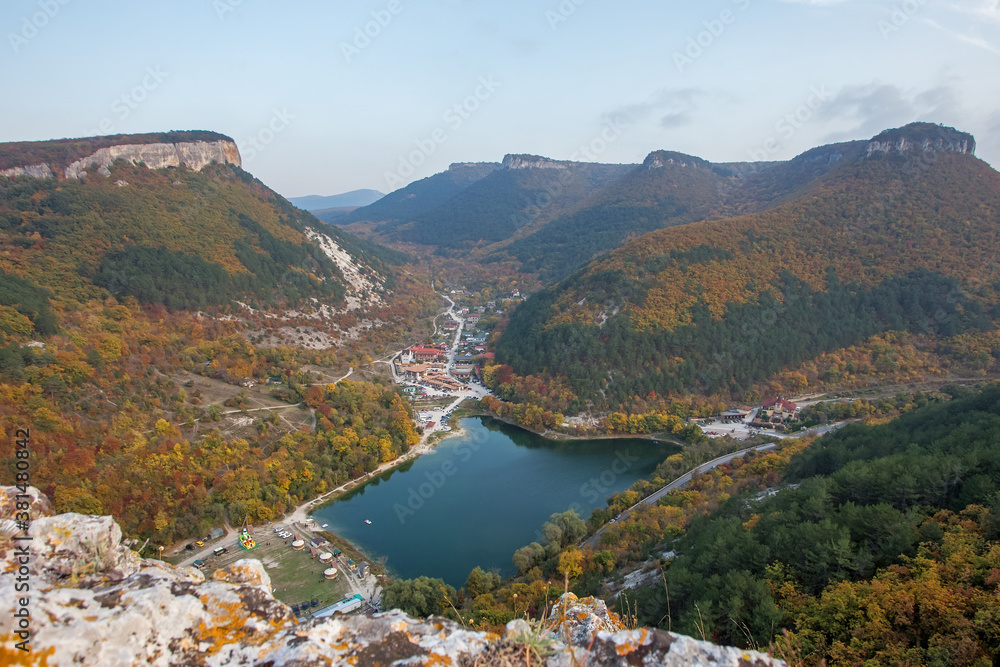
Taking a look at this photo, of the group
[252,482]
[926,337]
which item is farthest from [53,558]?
[926,337]

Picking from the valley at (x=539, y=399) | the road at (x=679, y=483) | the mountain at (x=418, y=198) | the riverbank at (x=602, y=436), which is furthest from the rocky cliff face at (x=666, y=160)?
the road at (x=679, y=483)

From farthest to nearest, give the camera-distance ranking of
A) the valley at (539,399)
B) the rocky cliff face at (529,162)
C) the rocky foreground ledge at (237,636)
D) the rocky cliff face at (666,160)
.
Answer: the rocky cliff face at (529,162) < the rocky cliff face at (666,160) < the valley at (539,399) < the rocky foreground ledge at (237,636)

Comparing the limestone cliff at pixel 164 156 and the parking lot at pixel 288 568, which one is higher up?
the limestone cliff at pixel 164 156

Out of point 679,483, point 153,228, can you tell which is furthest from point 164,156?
point 679,483

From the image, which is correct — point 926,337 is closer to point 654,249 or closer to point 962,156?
point 654,249

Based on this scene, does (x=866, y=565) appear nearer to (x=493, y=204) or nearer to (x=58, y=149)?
(x=58, y=149)

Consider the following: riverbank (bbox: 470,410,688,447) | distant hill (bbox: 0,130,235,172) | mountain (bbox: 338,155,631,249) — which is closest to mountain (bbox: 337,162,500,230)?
mountain (bbox: 338,155,631,249)

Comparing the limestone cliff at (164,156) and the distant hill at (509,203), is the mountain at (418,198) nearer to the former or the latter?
the distant hill at (509,203)
